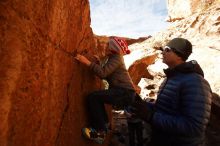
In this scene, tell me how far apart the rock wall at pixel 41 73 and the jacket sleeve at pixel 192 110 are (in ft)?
4.75

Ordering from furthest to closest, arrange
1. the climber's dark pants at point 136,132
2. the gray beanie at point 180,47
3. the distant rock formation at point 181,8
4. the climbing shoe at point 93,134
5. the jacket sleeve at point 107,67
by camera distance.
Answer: the distant rock formation at point 181,8 < the climber's dark pants at point 136,132 < the jacket sleeve at point 107,67 < the climbing shoe at point 93,134 < the gray beanie at point 180,47

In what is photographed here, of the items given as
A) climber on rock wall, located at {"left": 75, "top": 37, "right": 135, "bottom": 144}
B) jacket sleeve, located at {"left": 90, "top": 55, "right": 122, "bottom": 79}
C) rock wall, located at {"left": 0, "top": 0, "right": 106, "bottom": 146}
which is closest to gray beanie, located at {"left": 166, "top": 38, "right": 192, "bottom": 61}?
climber on rock wall, located at {"left": 75, "top": 37, "right": 135, "bottom": 144}

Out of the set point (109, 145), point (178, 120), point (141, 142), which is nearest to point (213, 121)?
point (141, 142)

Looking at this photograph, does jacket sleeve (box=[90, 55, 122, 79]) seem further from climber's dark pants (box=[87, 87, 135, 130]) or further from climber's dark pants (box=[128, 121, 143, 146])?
climber's dark pants (box=[128, 121, 143, 146])

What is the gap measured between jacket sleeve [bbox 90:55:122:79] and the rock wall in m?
0.24

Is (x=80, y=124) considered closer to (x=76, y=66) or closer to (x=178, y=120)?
(x=76, y=66)

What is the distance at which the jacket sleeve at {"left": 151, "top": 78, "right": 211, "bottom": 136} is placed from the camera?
3.50 meters

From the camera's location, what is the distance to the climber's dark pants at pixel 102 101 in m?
4.82

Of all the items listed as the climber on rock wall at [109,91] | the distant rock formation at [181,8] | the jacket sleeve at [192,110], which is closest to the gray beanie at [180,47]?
the jacket sleeve at [192,110]

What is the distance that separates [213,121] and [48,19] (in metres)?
4.29

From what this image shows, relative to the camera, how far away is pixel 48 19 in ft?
11.2

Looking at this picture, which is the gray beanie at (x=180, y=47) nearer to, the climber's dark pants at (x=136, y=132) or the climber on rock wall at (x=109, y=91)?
the climber on rock wall at (x=109, y=91)

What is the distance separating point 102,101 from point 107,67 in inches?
22.8

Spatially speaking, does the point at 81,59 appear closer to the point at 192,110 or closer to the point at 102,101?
the point at 102,101
